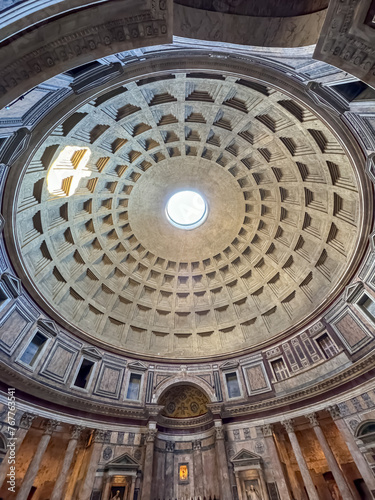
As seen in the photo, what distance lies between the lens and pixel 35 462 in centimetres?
1323

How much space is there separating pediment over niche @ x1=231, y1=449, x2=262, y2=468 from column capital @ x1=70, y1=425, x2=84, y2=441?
9.79 m

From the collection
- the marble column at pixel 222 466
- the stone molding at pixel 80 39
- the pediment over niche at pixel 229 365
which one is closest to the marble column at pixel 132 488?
the marble column at pixel 222 466

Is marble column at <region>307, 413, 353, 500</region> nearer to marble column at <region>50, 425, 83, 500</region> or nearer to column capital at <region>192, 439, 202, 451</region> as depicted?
column capital at <region>192, 439, 202, 451</region>

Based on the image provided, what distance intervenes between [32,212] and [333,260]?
2123 centimetres

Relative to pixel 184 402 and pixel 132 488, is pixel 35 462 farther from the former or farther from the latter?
pixel 184 402

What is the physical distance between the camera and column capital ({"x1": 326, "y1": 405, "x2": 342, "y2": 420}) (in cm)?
1442

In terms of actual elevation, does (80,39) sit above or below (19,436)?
above

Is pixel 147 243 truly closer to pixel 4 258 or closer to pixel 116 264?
pixel 116 264

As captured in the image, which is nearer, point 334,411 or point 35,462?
point 35,462

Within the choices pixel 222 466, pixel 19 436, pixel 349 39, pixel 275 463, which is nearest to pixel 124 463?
pixel 222 466

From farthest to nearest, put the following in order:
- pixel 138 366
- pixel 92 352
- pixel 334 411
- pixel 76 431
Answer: pixel 138 366 → pixel 92 352 → pixel 76 431 → pixel 334 411

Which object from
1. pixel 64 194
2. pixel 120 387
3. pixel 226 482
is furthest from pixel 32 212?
pixel 226 482

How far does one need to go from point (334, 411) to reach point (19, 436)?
1710cm

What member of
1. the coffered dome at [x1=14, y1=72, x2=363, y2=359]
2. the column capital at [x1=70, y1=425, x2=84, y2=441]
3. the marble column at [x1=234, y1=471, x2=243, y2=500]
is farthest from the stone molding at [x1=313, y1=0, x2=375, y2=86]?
the column capital at [x1=70, y1=425, x2=84, y2=441]
